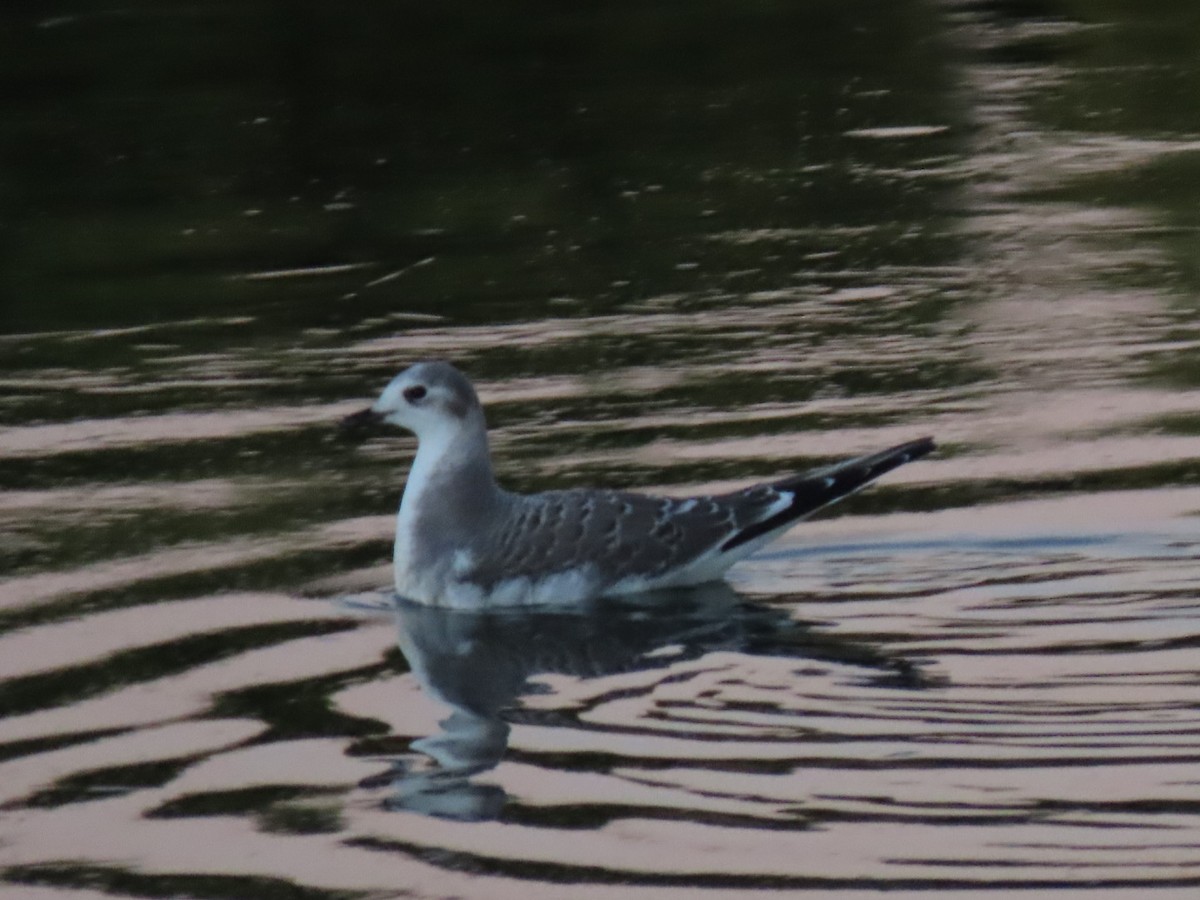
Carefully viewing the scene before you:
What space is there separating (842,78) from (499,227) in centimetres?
Answer: 514

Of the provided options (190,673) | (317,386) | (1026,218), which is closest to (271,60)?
(1026,218)

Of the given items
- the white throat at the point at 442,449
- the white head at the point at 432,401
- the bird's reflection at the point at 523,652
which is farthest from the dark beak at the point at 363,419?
the bird's reflection at the point at 523,652

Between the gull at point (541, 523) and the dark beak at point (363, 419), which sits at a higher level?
the dark beak at point (363, 419)

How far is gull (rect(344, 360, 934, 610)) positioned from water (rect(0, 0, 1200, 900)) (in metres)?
0.17

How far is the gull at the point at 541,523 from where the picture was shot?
1077 cm

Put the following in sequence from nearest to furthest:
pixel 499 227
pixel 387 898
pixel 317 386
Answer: pixel 387 898 → pixel 317 386 → pixel 499 227

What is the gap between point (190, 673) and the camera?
9734mm

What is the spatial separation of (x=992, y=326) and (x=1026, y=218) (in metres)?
2.51

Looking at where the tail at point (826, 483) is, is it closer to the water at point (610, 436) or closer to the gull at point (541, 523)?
the gull at point (541, 523)

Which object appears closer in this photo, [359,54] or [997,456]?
[997,456]

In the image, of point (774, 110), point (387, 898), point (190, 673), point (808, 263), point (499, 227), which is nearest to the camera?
point (387, 898)

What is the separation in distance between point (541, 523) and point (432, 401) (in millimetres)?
693

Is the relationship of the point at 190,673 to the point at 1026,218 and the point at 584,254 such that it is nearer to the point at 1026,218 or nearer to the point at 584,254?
the point at 584,254

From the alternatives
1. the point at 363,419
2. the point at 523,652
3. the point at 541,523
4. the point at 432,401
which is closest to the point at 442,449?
the point at 432,401
